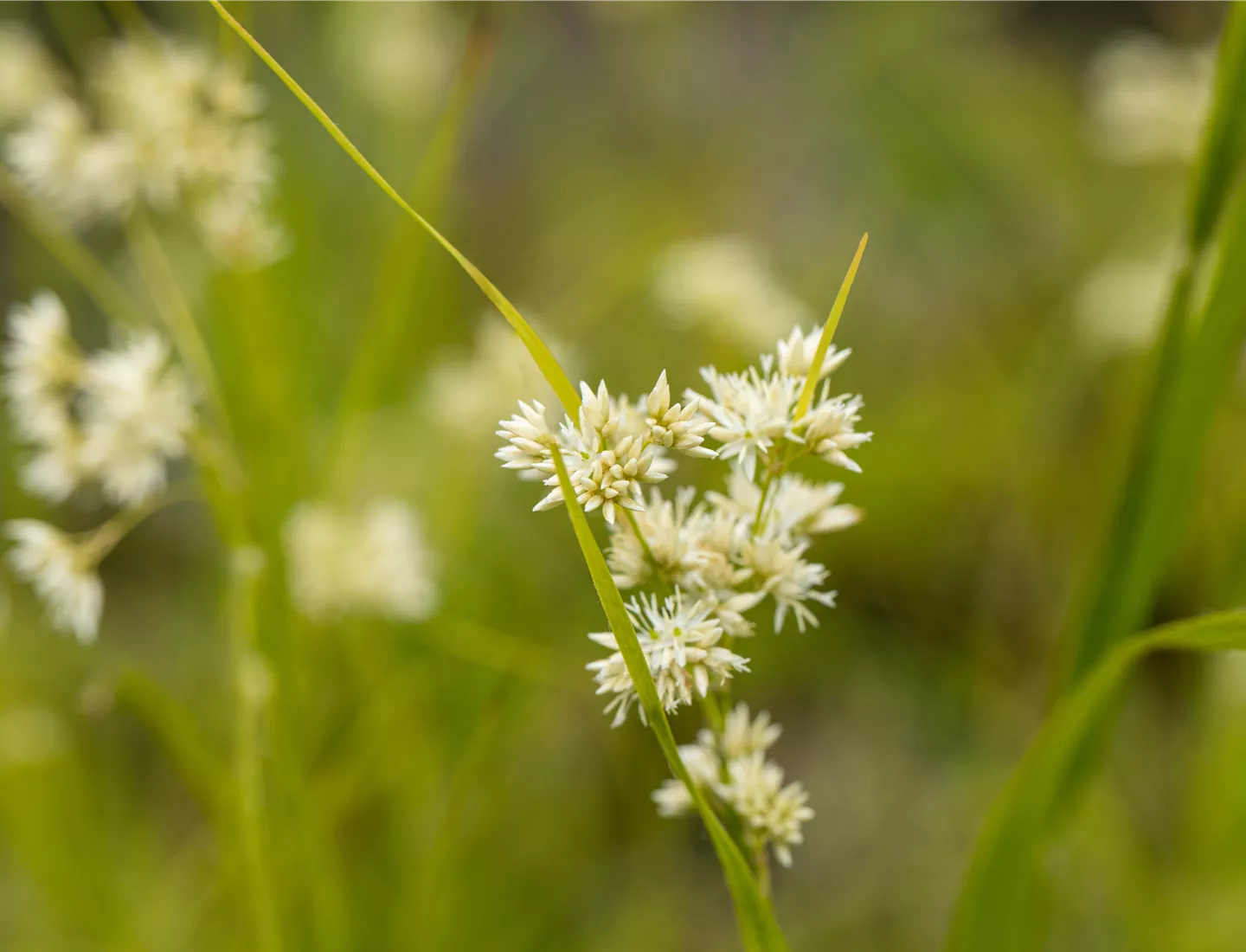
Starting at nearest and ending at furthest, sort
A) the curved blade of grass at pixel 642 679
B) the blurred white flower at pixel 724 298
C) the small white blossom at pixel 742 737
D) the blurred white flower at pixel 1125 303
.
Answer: the curved blade of grass at pixel 642 679, the small white blossom at pixel 742 737, the blurred white flower at pixel 724 298, the blurred white flower at pixel 1125 303

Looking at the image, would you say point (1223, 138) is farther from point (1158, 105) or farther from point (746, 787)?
point (1158, 105)

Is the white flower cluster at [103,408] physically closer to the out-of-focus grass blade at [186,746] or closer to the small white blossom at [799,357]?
the out-of-focus grass blade at [186,746]

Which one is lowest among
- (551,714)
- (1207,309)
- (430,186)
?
(1207,309)

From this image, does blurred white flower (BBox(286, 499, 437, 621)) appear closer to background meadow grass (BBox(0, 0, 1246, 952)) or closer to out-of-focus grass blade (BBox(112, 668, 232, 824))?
background meadow grass (BBox(0, 0, 1246, 952))

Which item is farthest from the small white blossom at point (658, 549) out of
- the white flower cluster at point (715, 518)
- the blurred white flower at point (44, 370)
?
the blurred white flower at point (44, 370)

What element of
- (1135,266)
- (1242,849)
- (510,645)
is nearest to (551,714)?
(510,645)

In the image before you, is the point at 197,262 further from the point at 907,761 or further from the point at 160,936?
the point at 907,761

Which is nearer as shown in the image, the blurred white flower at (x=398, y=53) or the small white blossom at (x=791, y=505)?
the small white blossom at (x=791, y=505)
